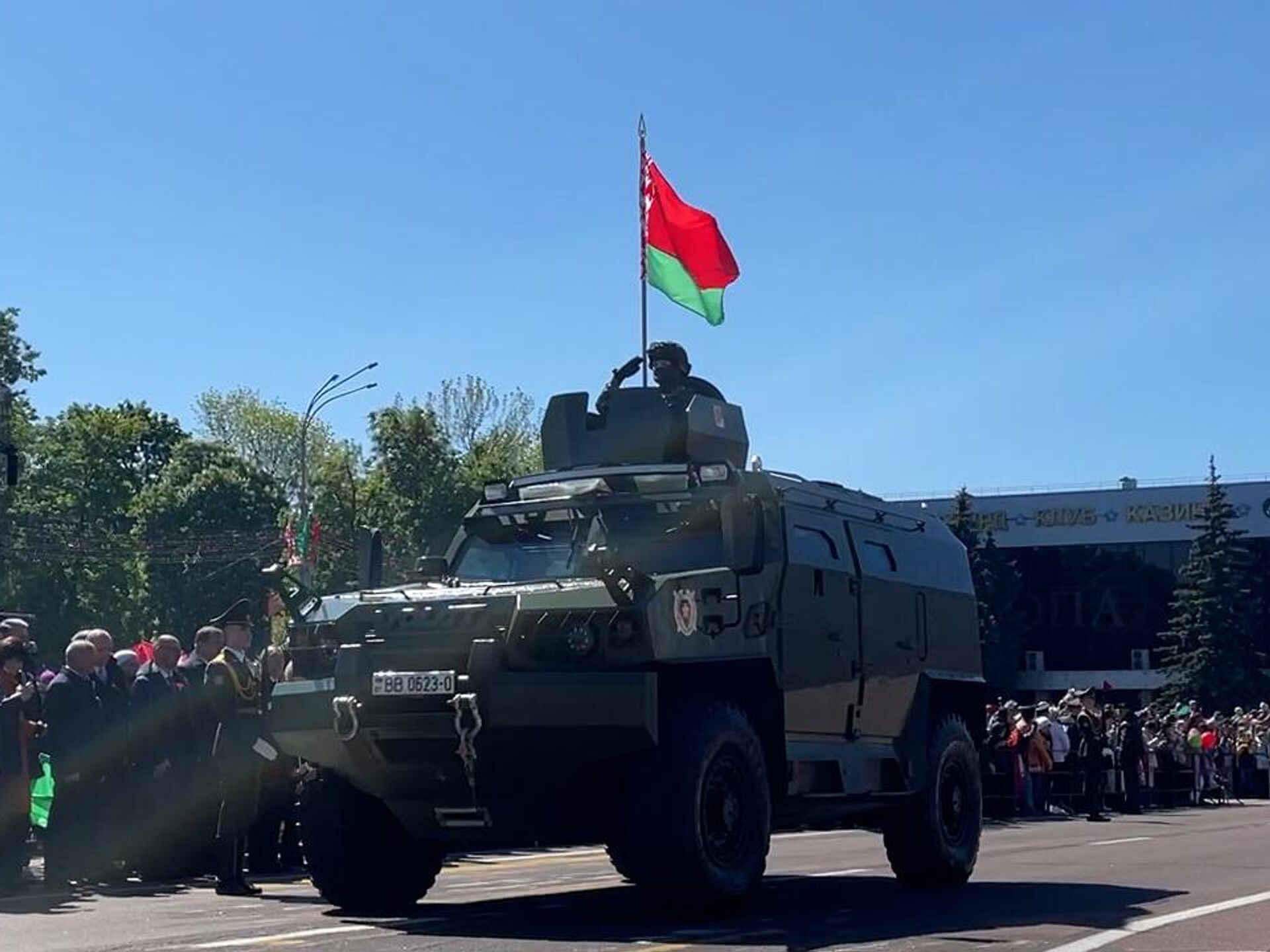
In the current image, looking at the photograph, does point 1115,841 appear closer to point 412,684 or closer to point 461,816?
point 461,816

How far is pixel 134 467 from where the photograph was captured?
78.4m

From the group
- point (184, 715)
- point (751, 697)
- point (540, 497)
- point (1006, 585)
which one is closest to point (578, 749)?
point (751, 697)

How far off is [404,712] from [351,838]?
4.24ft

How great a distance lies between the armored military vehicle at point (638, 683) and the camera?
10648 millimetres

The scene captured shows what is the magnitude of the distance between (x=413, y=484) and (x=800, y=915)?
58.2 metres

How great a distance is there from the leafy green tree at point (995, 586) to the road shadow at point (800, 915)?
50702 millimetres

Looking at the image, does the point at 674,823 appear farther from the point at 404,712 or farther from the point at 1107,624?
the point at 1107,624

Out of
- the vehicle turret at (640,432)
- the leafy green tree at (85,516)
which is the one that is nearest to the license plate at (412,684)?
the vehicle turret at (640,432)

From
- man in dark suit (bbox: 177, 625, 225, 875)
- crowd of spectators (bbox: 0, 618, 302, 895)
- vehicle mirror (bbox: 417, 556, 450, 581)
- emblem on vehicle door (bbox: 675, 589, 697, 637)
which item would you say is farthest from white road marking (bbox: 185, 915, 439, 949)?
man in dark suit (bbox: 177, 625, 225, 875)

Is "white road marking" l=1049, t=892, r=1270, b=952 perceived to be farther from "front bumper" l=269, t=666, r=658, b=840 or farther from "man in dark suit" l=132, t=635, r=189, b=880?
"man in dark suit" l=132, t=635, r=189, b=880

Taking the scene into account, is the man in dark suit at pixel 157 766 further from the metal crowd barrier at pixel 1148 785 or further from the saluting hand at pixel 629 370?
the metal crowd barrier at pixel 1148 785

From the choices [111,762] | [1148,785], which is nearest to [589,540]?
[111,762]

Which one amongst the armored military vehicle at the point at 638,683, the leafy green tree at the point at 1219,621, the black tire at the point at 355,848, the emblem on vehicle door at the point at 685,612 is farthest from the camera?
the leafy green tree at the point at 1219,621

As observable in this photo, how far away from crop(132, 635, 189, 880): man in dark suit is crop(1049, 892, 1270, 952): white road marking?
24.1 ft
